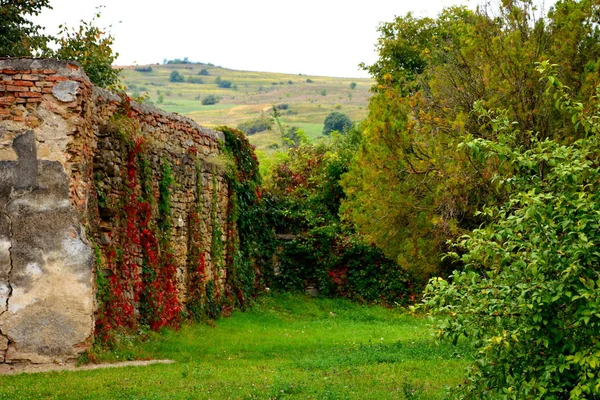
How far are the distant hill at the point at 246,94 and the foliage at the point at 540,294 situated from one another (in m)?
63.8

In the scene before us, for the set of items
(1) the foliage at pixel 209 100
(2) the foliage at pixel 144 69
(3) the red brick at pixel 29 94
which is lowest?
(1) the foliage at pixel 209 100

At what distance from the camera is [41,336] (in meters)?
11.9

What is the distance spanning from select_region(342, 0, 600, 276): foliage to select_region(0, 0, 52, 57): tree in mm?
10778

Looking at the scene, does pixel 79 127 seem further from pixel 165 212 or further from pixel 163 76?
pixel 163 76

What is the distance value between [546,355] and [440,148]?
7581 mm

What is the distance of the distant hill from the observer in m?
88.6

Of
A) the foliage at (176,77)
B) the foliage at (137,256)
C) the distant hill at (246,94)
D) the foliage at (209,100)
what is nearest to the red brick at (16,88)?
the foliage at (137,256)

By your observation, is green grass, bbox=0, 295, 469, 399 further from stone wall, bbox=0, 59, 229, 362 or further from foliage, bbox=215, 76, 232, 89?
foliage, bbox=215, 76, 232, 89

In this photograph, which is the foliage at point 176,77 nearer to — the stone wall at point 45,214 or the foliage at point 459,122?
the foliage at point 459,122

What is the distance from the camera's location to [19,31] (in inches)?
889

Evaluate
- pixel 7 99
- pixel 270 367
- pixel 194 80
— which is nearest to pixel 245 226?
pixel 270 367

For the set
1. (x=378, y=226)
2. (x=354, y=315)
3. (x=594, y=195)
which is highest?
(x=594, y=195)

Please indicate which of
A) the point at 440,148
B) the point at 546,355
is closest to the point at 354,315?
the point at 440,148

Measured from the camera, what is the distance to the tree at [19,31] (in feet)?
72.1
